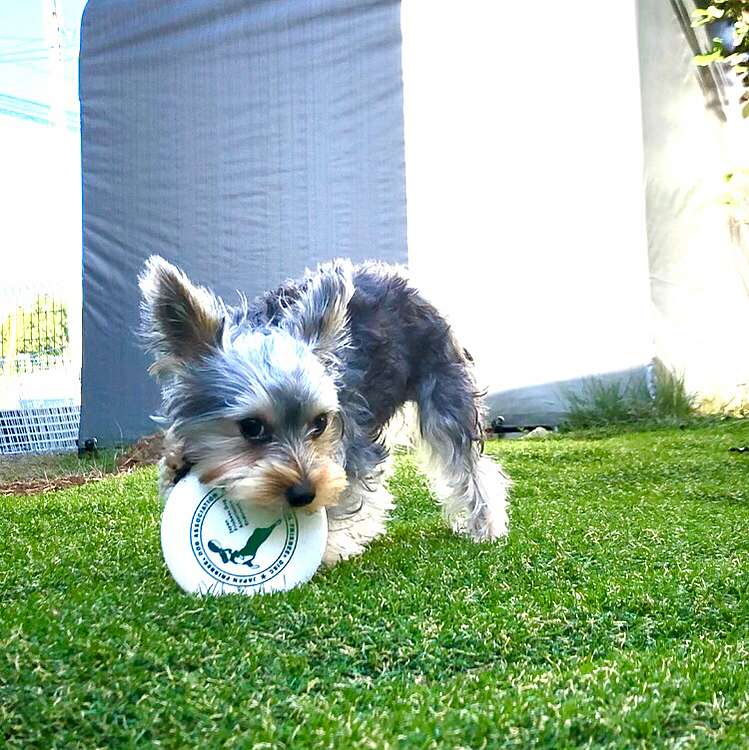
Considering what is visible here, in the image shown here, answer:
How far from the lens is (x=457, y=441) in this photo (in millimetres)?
4066

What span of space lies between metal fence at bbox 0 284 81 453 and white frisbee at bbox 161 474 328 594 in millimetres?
6494

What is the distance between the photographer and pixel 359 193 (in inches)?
310

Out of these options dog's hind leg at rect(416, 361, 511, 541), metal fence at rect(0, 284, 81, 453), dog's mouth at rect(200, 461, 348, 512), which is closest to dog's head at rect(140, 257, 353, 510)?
dog's mouth at rect(200, 461, 348, 512)

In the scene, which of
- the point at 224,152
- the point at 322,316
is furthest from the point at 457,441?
the point at 224,152

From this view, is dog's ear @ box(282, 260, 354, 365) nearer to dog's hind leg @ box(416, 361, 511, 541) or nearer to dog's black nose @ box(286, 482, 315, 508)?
dog's black nose @ box(286, 482, 315, 508)

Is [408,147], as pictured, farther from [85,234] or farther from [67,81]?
[67,81]

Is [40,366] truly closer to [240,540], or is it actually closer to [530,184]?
[530,184]

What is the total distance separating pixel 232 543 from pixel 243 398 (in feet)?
1.51

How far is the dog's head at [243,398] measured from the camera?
2.97 m

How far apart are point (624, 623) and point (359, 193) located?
228 inches

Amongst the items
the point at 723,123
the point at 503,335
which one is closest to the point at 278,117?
the point at 503,335

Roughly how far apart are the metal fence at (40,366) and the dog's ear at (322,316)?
20.6 ft

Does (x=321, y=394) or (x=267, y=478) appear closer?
(x=267, y=478)

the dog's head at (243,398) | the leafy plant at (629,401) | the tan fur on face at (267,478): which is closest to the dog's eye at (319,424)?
the dog's head at (243,398)
